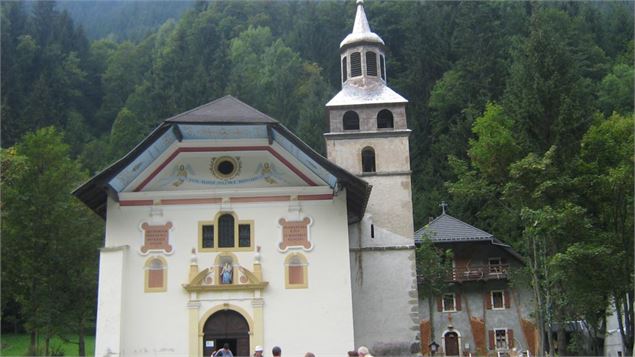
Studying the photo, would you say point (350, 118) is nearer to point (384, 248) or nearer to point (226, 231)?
point (384, 248)

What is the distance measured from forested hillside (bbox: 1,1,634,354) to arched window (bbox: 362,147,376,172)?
147 inches

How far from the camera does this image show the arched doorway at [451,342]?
35.7m

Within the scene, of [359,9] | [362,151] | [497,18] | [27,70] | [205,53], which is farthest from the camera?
[205,53]

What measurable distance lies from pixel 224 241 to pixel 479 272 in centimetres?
2016

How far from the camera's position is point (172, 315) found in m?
18.2

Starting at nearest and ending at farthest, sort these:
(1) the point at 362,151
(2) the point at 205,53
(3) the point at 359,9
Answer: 1. (1) the point at 362,151
2. (3) the point at 359,9
3. (2) the point at 205,53

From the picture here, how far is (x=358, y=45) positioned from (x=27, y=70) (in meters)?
41.9

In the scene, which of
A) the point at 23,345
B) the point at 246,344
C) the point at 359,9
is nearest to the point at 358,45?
the point at 359,9

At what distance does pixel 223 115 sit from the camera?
1783 centimetres

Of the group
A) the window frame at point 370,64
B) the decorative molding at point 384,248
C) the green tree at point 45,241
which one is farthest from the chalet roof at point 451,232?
the green tree at point 45,241

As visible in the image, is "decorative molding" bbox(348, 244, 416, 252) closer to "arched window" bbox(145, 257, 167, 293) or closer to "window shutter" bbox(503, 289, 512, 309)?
"arched window" bbox(145, 257, 167, 293)

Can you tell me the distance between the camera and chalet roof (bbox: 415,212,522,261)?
35.8 m

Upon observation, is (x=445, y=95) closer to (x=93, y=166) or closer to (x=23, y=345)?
(x=93, y=166)

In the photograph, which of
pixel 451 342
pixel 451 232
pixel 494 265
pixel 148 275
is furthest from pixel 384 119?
pixel 451 342
